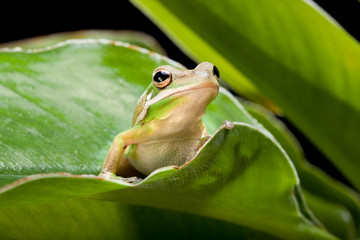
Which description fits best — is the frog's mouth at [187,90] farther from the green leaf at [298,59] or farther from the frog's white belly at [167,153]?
the green leaf at [298,59]

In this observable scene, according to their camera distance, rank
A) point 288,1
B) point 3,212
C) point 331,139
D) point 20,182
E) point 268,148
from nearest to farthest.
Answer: point 20,182, point 268,148, point 3,212, point 288,1, point 331,139

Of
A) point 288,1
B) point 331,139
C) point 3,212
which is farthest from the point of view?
point 331,139

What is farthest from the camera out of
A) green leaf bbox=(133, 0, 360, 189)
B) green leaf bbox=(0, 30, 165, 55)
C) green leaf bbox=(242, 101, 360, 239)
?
green leaf bbox=(0, 30, 165, 55)

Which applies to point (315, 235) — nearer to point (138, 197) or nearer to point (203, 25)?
point (138, 197)

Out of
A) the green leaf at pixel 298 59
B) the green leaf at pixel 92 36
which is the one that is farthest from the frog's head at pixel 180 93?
the green leaf at pixel 92 36

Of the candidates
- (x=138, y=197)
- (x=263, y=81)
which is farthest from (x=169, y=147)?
(x=263, y=81)

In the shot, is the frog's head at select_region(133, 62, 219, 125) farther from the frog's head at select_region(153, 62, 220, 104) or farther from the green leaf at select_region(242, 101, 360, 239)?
the green leaf at select_region(242, 101, 360, 239)

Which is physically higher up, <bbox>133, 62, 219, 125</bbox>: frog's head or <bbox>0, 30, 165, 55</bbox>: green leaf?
<bbox>133, 62, 219, 125</bbox>: frog's head

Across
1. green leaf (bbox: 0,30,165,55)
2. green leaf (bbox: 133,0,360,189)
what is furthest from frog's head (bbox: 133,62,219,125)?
green leaf (bbox: 0,30,165,55)
